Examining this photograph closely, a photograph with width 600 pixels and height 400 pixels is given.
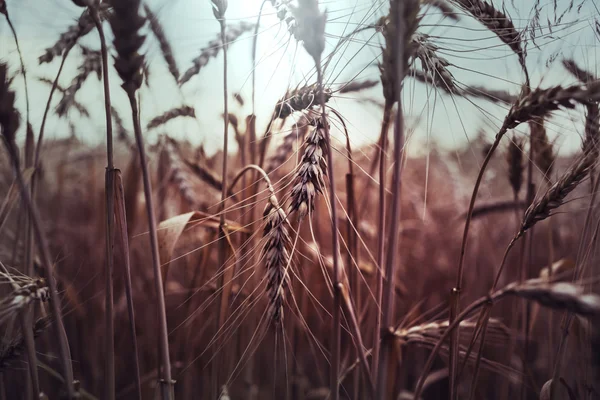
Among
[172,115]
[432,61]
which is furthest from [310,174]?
[172,115]

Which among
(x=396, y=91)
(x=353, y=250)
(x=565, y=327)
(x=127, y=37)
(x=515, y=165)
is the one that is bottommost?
(x=565, y=327)

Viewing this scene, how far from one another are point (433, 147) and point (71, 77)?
2.35 ft

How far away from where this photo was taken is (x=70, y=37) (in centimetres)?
70

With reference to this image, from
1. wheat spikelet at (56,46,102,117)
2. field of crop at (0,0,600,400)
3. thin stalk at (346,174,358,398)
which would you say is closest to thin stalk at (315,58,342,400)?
field of crop at (0,0,600,400)

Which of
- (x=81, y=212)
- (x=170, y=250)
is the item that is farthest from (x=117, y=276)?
(x=170, y=250)

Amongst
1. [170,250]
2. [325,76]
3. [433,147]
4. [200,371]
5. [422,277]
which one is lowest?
[200,371]

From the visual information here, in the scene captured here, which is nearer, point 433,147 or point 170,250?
point 170,250

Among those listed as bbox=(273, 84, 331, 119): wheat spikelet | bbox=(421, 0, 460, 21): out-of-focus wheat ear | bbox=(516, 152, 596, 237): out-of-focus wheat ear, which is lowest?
bbox=(516, 152, 596, 237): out-of-focus wheat ear

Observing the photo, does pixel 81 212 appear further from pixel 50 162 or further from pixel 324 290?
pixel 324 290

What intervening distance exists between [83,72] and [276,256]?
53cm

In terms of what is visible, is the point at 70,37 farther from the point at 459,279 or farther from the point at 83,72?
the point at 459,279

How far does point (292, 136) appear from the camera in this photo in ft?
2.34

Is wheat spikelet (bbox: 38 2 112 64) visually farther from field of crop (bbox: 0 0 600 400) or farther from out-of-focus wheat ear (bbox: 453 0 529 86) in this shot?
out-of-focus wheat ear (bbox: 453 0 529 86)

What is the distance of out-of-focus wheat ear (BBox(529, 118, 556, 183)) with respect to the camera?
0.69 meters
